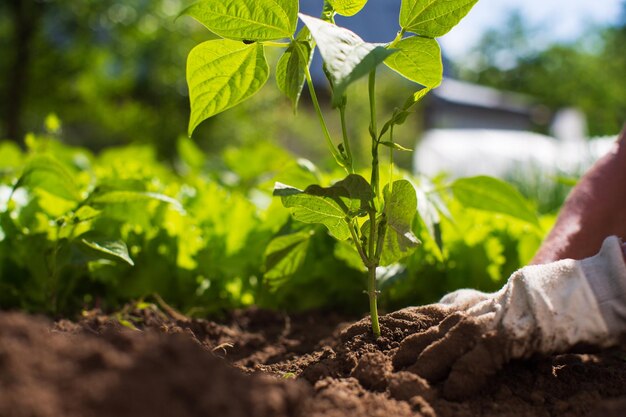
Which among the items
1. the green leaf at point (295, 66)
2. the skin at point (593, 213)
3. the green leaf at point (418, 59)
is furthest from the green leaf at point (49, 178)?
the skin at point (593, 213)

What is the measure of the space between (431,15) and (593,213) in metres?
0.89

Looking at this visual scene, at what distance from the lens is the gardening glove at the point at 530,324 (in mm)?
1229

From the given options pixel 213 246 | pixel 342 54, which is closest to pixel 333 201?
pixel 342 54

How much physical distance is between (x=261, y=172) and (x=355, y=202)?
2.44 metres

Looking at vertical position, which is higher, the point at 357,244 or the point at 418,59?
the point at 418,59

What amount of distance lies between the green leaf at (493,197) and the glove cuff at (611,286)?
64cm

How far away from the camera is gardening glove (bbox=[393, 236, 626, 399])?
123cm

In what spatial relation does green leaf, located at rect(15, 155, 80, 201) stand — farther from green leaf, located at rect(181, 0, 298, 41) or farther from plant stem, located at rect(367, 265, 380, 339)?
plant stem, located at rect(367, 265, 380, 339)

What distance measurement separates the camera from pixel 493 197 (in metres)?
2.00

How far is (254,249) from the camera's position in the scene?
2201mm

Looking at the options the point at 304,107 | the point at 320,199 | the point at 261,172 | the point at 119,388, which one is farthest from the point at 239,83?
the point at 304,107

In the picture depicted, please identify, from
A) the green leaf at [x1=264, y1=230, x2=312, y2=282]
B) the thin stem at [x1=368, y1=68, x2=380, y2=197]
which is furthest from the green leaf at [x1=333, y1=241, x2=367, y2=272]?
the thin stem at [x1=368, y1=68, x2=380, y2=197]

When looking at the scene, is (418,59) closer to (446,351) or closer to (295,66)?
(295,66)

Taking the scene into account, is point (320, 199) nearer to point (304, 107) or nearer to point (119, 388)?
point (119, 388)
